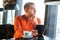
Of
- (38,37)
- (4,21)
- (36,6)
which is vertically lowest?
(38,37)

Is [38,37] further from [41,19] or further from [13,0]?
[13,0]

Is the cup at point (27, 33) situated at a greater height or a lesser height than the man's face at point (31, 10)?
lesser

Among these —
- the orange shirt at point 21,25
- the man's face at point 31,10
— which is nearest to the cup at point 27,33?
the orange shirt at point 21,25

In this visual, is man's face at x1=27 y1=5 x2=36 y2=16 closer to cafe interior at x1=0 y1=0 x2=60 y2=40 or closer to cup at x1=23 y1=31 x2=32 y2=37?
cafe interior at x1=0 y1=0 x2=60 y2=40

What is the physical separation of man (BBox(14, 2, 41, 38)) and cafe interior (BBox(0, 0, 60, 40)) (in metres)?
0.03

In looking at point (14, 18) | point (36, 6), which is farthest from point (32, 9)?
point (14, 18)

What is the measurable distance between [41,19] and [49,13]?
0.08 metres

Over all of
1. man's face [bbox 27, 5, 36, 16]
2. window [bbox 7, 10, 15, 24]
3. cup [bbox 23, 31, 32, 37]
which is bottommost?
cup [bbox 23, 31, 32, 37]

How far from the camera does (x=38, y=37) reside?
39.3 inches

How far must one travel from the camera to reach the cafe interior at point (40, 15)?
938mm

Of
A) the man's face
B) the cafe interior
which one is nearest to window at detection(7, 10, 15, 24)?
the cafe interior

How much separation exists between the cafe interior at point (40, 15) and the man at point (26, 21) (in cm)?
3

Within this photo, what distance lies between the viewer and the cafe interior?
94cm

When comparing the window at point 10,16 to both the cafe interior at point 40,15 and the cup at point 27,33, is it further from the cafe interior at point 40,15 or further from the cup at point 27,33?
the cup at point 27,33
